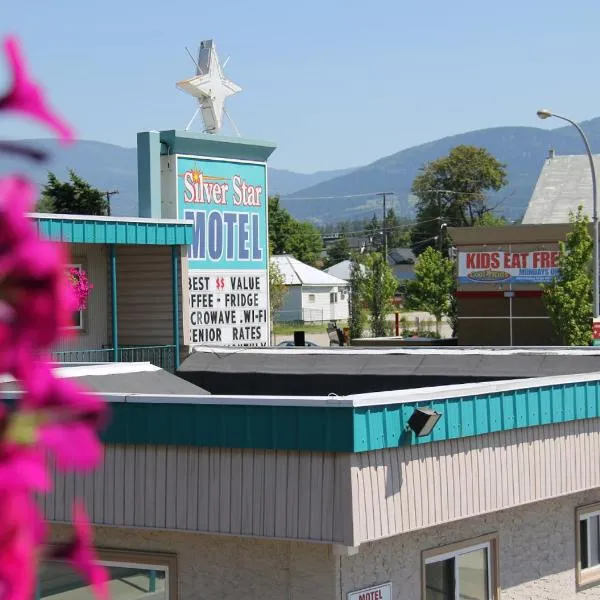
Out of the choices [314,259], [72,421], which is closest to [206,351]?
[72,421]

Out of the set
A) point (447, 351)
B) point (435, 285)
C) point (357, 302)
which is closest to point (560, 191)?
point (435, 285)

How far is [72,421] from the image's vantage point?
62.4 inches

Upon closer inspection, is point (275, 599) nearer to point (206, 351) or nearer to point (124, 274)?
point (206, 351)

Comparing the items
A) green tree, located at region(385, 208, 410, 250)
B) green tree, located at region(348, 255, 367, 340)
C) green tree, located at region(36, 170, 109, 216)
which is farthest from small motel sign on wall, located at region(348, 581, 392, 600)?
green tree, located at region(385, 208, 410, 250)

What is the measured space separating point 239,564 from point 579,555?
4827 mm

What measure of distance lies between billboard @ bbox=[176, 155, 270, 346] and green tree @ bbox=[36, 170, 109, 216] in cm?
4282

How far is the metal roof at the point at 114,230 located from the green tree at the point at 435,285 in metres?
48.0

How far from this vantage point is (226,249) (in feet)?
85.4

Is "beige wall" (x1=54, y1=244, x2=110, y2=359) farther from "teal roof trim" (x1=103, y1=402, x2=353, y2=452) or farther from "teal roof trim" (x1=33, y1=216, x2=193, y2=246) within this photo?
"teal roof trim" (x1=103, y1=402, x2=353, y2=452)

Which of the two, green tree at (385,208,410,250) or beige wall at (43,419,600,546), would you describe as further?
green tree at (385,208,410,250)

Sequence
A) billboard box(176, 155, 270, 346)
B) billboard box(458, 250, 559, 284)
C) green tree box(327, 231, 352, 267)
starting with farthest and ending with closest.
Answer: green tree box(327, 231, 352, 267)
billboard box(458, 250, 559, 284)
billboard box(176, 155, 270, 346)

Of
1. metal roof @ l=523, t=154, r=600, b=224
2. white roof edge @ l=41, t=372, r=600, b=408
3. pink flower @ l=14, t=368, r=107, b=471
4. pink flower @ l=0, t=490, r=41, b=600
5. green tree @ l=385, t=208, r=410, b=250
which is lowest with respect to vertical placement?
white roof edge @ l=41, t=372, r=600, b=408

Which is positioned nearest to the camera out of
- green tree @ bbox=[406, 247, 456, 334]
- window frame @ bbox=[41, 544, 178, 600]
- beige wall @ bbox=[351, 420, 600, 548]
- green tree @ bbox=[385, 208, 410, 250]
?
beige wall @ bbox=[351, 420, 600, 548]

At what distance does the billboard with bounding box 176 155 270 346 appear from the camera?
25.0 meters
